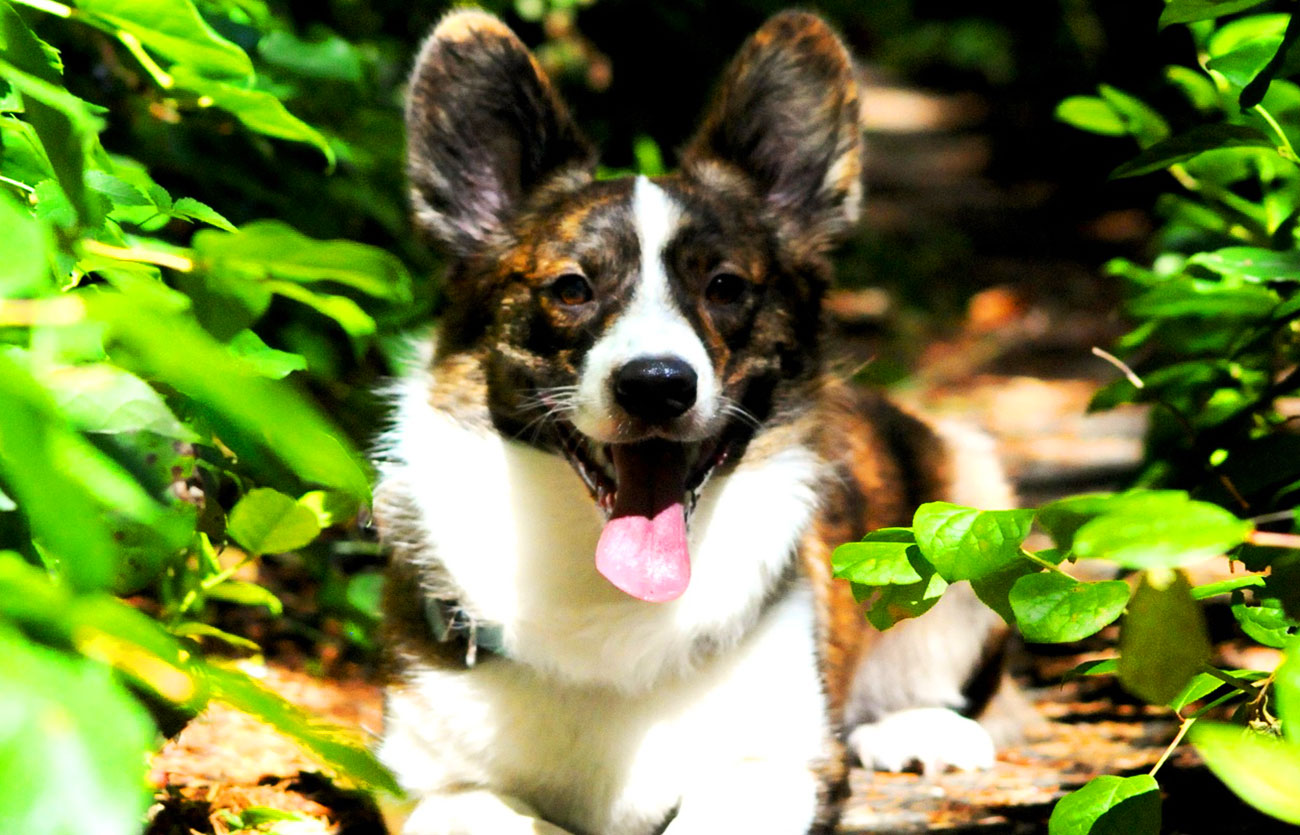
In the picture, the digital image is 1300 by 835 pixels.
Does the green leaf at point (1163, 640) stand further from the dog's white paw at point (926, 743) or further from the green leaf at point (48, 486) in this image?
the dog's white paw at point (926, 743)

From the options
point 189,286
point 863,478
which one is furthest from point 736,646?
point 189,286

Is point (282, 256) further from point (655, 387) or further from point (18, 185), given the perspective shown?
point (655, 387)

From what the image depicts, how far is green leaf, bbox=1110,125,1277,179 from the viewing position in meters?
2.23

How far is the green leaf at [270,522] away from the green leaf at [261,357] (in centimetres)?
28

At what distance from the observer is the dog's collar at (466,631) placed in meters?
2.83

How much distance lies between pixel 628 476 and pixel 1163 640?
59.8 inches

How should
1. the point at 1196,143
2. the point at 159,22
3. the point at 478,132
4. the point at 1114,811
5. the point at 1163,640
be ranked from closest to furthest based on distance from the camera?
1. the point at 1163,640
2. the point at 159,22
3. the point at 1114,811
4. the point at 1196,143
5. the point at 478,132

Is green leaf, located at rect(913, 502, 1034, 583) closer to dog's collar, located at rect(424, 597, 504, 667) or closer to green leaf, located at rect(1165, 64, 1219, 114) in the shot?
dog's collar, located at rect(424, 597, 504, 667)

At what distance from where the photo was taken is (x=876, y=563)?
195 cm

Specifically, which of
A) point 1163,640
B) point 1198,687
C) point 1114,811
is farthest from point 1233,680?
point 1163,640

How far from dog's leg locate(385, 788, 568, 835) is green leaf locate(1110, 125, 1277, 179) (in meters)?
1.60

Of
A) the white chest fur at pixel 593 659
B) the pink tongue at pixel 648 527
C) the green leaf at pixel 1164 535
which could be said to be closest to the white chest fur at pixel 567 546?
the white chest fur at pixel 593 659

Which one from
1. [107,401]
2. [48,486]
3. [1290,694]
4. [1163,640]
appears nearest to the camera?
[48,486]

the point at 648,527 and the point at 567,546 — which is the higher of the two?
the point at 648,527
